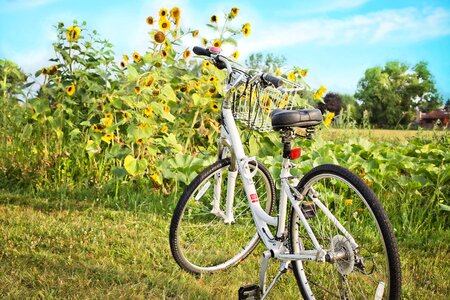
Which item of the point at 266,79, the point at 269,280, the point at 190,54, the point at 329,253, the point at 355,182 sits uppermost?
the point at 190,54

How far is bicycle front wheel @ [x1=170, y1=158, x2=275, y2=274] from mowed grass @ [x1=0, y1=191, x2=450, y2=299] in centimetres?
10

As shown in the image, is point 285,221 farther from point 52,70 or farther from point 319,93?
point 52,70

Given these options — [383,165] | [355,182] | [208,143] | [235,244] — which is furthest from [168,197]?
[355,182]

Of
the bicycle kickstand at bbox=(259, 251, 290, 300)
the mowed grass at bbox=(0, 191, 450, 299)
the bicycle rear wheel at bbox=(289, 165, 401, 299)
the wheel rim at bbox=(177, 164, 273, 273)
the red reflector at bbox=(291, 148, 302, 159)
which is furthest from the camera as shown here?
the wheel rim at bbox=(177, 164, 273, 273)

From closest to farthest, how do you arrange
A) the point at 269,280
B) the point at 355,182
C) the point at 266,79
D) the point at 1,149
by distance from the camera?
the point at 355,182
the point at 266,79
the point at 269,280
the point at 1,149

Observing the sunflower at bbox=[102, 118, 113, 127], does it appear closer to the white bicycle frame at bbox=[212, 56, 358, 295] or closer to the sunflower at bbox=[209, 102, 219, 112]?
the sunflower at bbox=[209, 102, 219, 112]

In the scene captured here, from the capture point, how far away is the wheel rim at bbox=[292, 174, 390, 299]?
7.66 ft

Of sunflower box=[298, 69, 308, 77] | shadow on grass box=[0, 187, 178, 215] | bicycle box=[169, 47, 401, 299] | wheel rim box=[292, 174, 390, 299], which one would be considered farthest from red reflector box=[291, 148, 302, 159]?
sunflower box=[298, 69, 308, 77]

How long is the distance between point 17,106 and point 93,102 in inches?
48.8

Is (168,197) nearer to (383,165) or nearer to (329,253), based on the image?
(383,165)

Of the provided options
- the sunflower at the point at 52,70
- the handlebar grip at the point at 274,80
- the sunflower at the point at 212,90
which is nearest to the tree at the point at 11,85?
the sunflower at the point at 52,70

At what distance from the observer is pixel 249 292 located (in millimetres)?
2793

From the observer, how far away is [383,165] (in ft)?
14.6

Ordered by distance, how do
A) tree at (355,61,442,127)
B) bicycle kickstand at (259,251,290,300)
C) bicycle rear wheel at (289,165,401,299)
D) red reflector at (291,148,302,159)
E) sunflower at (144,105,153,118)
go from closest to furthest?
1. bicycle rear wheel at (289,165,401,299)
2. red reflector at (291,148,302,159)
3. bicycle kickstand at (259,251,290,300)
4. sunflower at (144,105,153,118)
5. tree at (355,61,442,127)
